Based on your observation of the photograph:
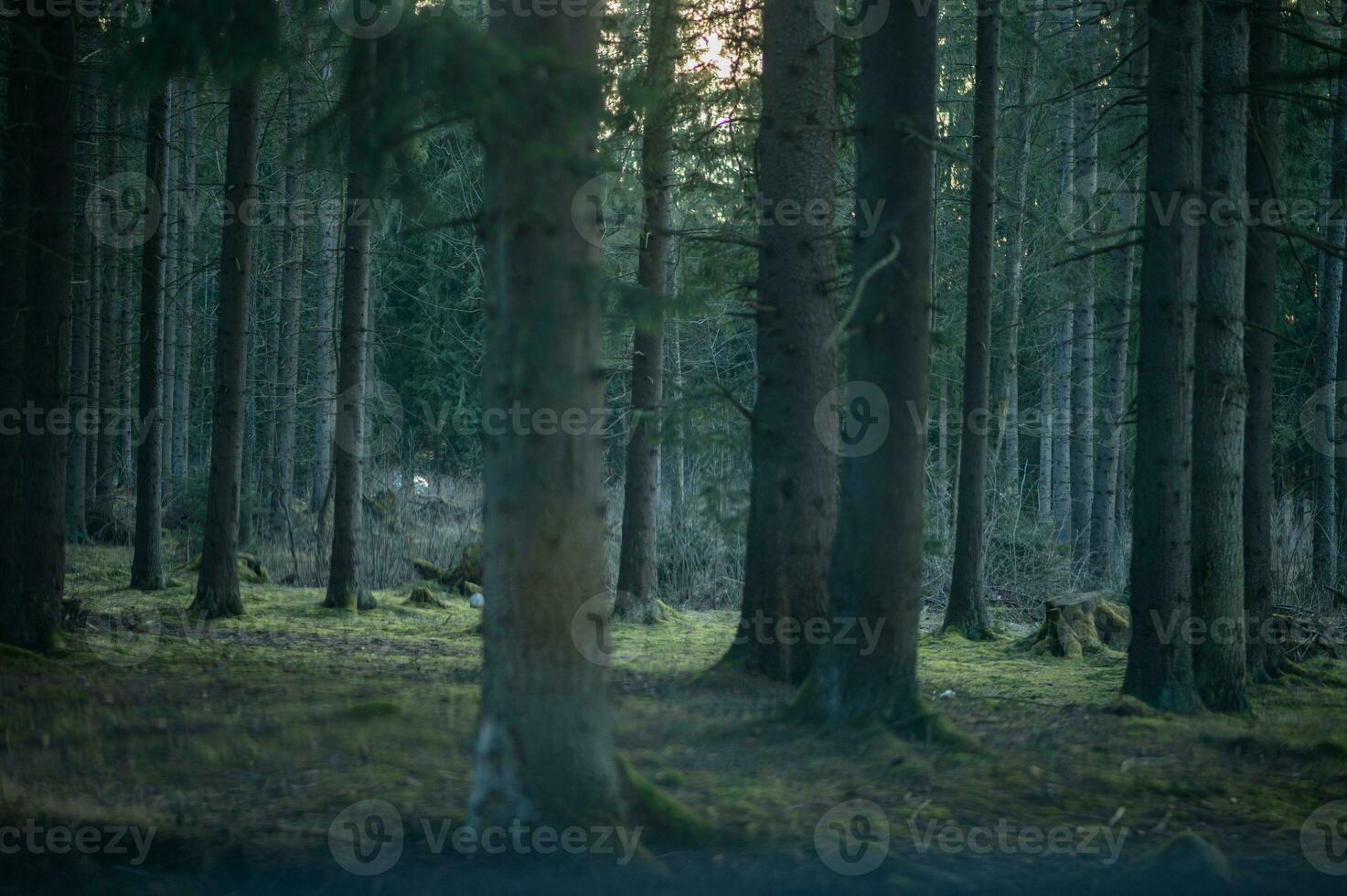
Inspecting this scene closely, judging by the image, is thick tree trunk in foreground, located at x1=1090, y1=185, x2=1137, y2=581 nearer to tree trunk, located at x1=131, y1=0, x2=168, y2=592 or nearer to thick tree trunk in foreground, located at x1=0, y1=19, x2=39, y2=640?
tree trunk, located at x1=131, y1=0, x2=168, y2=592

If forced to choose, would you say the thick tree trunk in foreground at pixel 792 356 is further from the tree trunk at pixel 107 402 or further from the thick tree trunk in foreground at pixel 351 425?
the tree trunk at pixel 107 402

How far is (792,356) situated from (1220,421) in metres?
3.54

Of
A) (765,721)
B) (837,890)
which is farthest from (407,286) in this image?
(837,890)

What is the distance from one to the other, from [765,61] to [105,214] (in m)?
14.3

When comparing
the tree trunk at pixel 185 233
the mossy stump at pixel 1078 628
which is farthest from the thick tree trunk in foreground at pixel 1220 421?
the tree trunk at pixel 185 233

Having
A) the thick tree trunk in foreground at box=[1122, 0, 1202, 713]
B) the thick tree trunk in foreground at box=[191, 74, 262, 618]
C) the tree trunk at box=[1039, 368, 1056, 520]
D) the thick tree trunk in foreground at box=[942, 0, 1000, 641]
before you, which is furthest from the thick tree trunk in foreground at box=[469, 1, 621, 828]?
the tree trunk at box=[1039, 368, 1056, 520]

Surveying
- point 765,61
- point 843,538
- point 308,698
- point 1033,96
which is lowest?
point 308,698

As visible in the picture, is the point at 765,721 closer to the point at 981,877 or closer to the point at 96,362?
the point at 981,877

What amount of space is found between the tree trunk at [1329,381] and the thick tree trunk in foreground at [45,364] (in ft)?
52.8

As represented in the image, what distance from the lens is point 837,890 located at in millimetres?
5023

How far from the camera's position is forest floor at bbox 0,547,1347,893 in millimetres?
5180

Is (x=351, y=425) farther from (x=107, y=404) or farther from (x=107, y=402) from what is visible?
(x=107, y=404)

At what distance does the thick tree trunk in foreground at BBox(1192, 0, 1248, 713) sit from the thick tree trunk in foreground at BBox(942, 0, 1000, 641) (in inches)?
212

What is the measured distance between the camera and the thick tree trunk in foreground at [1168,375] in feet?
29.2
